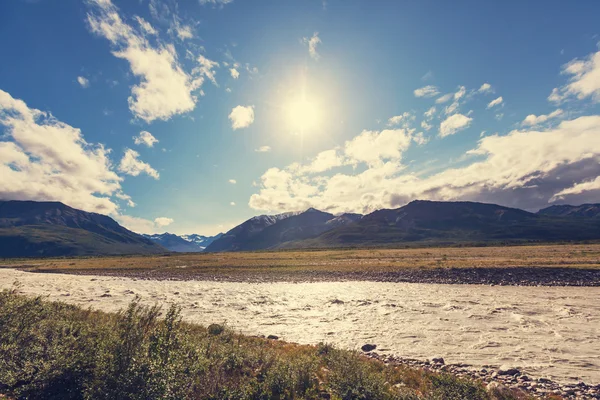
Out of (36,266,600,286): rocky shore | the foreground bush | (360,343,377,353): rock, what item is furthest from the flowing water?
the foreground bush

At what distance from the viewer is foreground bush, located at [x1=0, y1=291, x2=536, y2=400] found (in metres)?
8.51

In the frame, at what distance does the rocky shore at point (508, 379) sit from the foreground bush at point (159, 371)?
191 centimetres

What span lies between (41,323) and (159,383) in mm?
8584

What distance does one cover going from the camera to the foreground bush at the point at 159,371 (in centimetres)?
851

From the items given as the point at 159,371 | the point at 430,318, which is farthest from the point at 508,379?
the point at 159,371

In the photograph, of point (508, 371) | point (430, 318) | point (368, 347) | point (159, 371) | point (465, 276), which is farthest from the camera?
point (465, 276)

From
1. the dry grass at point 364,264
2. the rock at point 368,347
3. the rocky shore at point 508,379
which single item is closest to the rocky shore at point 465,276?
the dry grass at point 364,264

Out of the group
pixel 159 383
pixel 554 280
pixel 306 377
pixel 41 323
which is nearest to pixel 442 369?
pixel 306 377

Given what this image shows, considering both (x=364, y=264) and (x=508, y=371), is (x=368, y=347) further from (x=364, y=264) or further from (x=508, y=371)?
(x=364, y=264)

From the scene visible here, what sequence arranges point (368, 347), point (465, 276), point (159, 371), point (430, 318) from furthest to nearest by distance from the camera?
point (465, 276), point (430, 318), point (368, 347), point (159, 371)

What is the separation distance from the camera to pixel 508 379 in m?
12.4

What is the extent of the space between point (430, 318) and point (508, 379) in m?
11.1

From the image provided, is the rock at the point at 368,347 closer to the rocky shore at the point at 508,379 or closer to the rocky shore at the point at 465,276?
the rocky shore at the point at 508,379

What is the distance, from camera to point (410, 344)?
58.0ft
